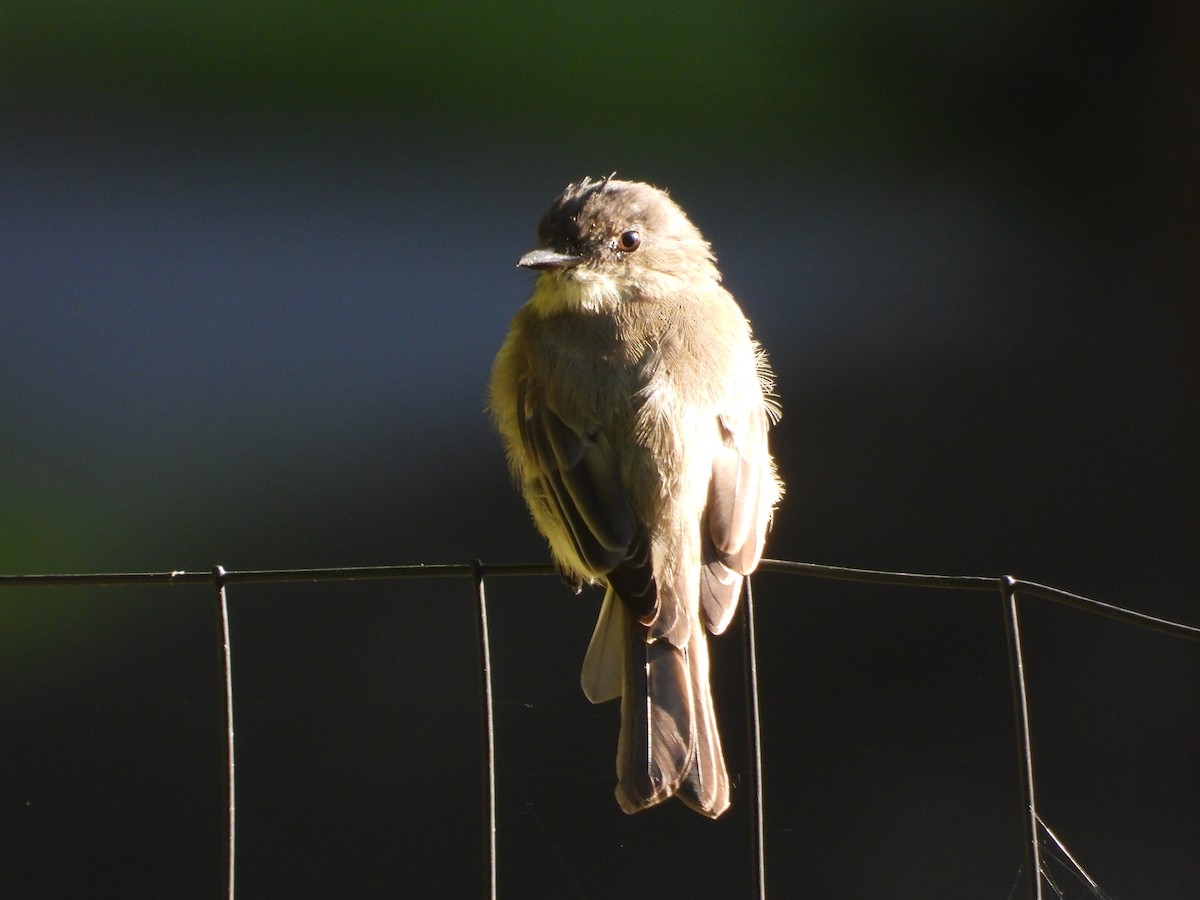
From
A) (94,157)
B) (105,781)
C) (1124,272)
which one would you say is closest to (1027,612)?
(1124,272)

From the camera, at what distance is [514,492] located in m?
6.69

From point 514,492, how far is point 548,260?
3.20 m

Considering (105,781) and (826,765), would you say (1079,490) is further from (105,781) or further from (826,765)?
(105,781)

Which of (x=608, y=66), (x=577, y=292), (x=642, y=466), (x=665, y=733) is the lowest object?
(x=665, y=733)

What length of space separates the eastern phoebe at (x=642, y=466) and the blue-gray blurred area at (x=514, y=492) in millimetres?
A: 2378

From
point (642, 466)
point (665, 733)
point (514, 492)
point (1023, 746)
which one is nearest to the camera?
point (1023, 746)

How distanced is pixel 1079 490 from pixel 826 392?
128 centimetres

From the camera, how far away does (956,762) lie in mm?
5844

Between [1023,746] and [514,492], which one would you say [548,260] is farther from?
[514,492]

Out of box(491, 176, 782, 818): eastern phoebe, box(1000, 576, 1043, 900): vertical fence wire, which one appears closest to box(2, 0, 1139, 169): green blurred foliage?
box(491, 176, 782, 818): eastern phoebe

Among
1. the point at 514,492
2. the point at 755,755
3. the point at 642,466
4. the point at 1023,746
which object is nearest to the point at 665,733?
the point at 755,755

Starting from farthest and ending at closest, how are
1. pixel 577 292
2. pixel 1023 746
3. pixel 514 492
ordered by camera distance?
pixel 514 492, pixel 577 292, pixel 1023 746

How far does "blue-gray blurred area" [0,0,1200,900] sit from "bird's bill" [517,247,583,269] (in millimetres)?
2417

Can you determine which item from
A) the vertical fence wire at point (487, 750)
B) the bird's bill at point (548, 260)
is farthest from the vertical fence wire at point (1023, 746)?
the bird's bill at point (548, 260)
